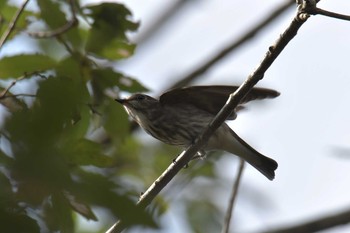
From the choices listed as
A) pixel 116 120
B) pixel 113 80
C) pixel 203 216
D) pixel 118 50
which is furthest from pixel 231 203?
pixel 203 216

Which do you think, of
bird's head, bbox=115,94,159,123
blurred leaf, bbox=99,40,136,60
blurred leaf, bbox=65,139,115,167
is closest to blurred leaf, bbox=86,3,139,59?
blurred leaf, bbox=99,40,136,60

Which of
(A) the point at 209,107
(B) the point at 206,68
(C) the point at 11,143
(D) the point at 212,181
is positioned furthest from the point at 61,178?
(B) the point at 206,68

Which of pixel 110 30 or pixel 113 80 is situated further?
pixel 110 30

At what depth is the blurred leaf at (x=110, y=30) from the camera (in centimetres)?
358

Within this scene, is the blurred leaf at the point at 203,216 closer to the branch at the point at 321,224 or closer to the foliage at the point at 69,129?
the foliage at the point at 69,129

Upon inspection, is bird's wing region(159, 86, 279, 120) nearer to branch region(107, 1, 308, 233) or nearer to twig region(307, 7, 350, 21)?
branch region(107, 1, 308, 233)

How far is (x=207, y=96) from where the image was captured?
4.35m

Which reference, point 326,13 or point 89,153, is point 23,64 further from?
point 326,13

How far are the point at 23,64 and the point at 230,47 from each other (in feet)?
8.92

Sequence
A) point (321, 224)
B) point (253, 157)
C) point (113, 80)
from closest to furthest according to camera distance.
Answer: point (113, 80), point (321, 224), point (253, 157)

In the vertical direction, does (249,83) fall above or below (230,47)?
above

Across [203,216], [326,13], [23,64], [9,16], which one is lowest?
[203,216]

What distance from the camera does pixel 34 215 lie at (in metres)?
1.15

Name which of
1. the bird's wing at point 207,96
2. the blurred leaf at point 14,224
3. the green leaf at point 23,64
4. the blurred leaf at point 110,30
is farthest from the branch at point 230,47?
the blurred leaf at point 14,224
